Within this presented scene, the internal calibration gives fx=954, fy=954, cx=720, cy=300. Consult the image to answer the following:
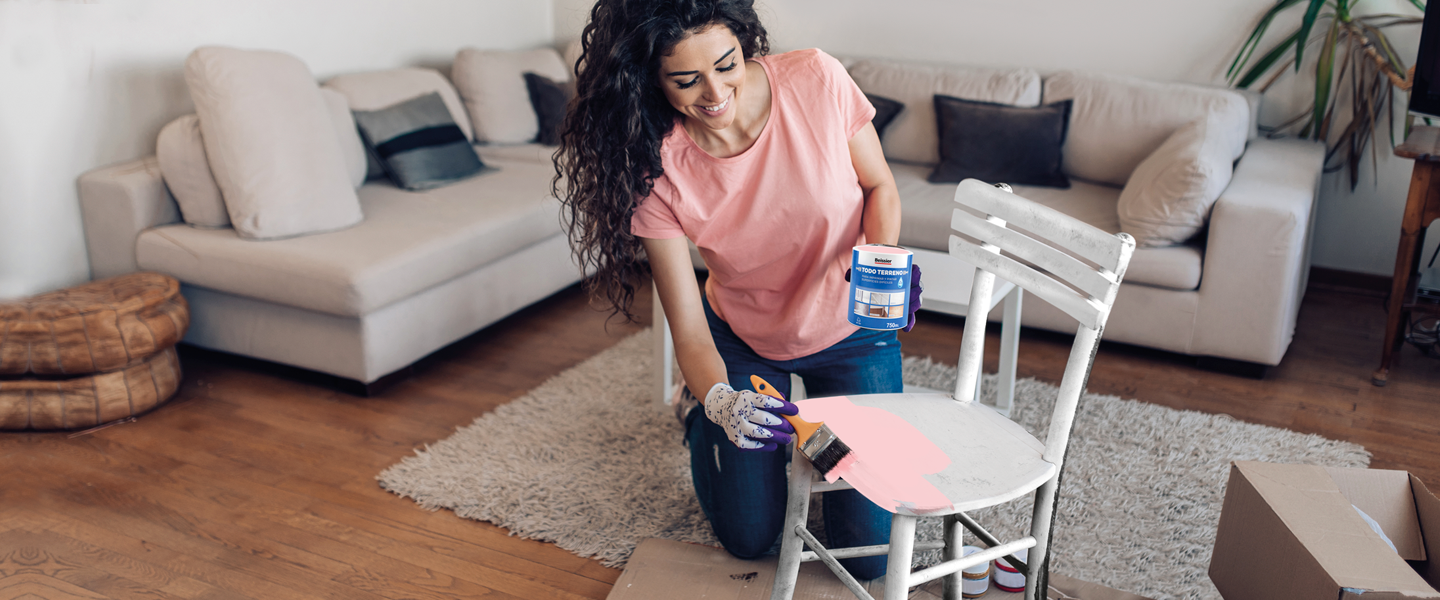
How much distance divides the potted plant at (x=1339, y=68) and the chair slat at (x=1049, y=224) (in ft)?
8.06

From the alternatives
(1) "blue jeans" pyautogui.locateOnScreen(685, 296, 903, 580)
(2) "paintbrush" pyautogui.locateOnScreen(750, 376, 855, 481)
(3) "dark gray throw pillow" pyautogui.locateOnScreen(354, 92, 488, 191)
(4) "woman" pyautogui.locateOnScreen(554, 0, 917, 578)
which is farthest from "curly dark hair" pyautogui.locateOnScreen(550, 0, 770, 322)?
(3) "dark gray throw pillow" pyautogui.locateOnScreen(354, 92, 488, 191)

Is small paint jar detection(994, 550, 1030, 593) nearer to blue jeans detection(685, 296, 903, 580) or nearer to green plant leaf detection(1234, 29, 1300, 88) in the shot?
blue jeans detection(685, 296, 903, 580)

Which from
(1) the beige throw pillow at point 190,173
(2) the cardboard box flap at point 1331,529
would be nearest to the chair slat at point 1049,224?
(2) the cardboard box flap at point 1331,529

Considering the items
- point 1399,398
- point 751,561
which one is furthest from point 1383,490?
point 1399,398

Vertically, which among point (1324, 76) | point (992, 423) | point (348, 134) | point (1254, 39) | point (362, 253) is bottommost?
point (362, 253)

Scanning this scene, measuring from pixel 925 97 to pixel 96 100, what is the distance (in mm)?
2682

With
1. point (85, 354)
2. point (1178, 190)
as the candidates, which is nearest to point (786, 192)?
point (1178, 190)

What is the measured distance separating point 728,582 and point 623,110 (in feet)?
2.94

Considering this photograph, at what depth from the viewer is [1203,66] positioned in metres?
3.53

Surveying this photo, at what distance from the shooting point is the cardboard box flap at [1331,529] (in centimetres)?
127

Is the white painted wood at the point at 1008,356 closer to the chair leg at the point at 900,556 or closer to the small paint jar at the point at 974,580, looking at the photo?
the small paint jar at the point at 974,580

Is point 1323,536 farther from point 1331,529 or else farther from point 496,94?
point 496,94

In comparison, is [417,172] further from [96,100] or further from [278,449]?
[278,449]

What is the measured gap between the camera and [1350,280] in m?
3.47
